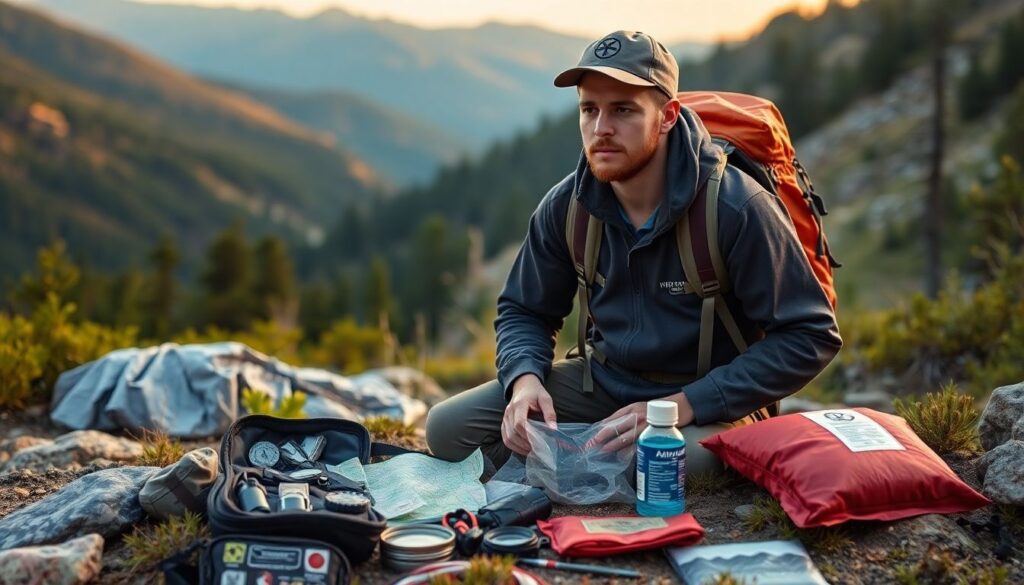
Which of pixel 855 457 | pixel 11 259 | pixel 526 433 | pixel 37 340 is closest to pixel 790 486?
pixel 855 457

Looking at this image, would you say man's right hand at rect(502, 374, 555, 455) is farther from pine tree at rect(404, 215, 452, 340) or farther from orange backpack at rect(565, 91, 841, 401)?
pine tree at rect(404, 215, 452, 340)

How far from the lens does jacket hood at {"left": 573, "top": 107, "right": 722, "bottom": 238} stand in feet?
14.1

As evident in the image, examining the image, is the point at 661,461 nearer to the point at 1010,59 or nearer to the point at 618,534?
the point at 618,534

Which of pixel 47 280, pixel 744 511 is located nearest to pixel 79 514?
pixel 744 511

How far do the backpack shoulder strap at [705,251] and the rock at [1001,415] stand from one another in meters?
1.55

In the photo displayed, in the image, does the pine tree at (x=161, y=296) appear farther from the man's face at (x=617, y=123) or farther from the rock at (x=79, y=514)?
the man's face at (x=617, y=123)

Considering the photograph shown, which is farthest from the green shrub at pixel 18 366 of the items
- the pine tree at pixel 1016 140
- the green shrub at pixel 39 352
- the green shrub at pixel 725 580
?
the pine tree at pixel 1016 140

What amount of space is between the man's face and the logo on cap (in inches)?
3.8

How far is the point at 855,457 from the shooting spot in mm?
3846

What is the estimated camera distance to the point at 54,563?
344 centimetres

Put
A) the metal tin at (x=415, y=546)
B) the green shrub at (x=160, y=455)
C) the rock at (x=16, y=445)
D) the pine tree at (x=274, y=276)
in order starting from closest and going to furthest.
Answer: the metal tin at (x=415, y=546)
the green shrub at (x=160, y=455)
the rock at (x=16, y=445)
the pine tree at (x=274, y=276)

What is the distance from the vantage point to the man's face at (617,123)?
4254 millimetres

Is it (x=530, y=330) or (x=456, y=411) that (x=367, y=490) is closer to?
(x=456, y=411)

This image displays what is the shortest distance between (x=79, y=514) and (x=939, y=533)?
11.9ft
